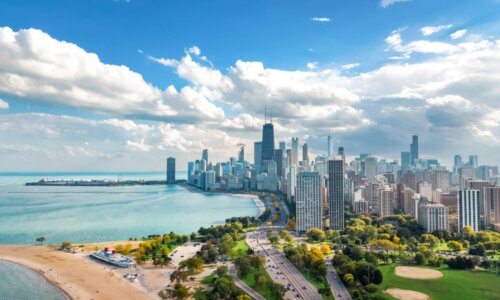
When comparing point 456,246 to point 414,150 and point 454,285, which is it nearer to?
point 454,285

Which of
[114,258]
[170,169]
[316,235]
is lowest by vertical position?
[114,258]

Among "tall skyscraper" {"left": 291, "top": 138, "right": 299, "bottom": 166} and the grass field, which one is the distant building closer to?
the grass field

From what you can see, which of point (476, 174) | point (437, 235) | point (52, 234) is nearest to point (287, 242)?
point (437, 235)

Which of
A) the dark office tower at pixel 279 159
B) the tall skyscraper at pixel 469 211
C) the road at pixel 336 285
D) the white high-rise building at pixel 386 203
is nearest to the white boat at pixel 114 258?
the road at pixel 336 285

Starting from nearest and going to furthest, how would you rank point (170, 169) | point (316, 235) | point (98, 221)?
point (316, 235)
point (98, 221)
point (170, 169)

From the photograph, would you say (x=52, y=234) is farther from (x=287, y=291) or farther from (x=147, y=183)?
(x=147, y=183)

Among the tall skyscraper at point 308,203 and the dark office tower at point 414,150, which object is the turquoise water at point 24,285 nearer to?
the tall skyscraper at point 308,203

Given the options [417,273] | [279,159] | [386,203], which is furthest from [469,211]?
[279,159]

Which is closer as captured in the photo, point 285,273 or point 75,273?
point 285,273
